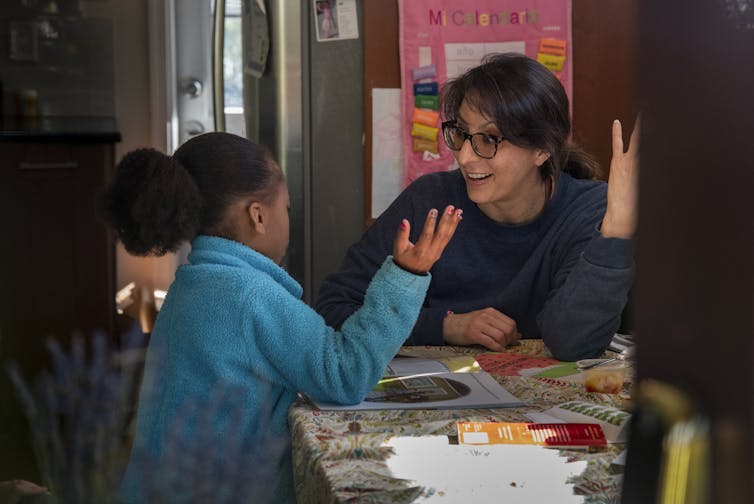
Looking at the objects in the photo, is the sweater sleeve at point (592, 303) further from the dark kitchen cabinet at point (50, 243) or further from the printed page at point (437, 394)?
the dark kitchen cabinet at point (50, 243)

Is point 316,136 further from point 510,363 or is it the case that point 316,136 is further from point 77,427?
point 77,427

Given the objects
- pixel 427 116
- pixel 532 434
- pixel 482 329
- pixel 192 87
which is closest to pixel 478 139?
pixel 482 329

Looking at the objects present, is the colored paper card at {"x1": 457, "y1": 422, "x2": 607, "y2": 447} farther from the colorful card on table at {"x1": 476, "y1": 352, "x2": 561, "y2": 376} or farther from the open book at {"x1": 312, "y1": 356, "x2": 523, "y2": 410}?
the colorful card on table at {"x1": 476, "y1": 352, "x2": 561, "y2": 376}

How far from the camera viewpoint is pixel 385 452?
934 millimetres

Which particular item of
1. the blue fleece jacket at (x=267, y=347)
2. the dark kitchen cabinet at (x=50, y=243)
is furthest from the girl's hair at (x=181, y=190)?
the dark kitchen cabinet at (x=50, y=243)

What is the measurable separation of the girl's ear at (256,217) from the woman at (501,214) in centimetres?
34

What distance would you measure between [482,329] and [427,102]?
1018mm

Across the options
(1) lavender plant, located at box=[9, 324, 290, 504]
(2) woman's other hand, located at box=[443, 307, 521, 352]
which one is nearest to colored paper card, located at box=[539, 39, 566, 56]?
(2) woman's other hand, located at box=[443, 307, 521, 352]

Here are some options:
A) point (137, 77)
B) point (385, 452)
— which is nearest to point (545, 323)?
point (385, 452)

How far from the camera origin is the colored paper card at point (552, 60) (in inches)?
97.7

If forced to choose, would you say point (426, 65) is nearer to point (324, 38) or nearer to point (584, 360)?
point (324, 38)

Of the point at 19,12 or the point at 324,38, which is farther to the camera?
the point at 19,12

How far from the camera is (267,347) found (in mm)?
1204

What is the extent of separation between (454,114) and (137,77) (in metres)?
2.98
